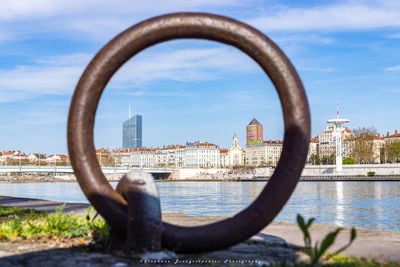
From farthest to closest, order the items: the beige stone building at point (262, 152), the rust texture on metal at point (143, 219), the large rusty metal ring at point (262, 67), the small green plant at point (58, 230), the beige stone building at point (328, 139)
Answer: the beige stone building at point (262, 152) < the beige stone building at point (328, 139) < the small green plant at point (58, 230) < the large rusty metal ring at point (262, 67) < the rust texture on metal at point (143, 219)

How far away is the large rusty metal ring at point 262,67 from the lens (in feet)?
18.7

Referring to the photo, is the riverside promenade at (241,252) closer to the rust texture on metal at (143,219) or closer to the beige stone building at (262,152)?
the rust texture on metal at (143,219)

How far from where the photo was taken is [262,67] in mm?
6023

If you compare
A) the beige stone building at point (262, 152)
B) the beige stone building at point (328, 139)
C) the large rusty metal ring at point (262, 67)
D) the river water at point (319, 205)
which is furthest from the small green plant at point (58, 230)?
the beige stone building at point (262, 152)

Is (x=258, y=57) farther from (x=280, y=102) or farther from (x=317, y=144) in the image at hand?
(x=317, y=144)

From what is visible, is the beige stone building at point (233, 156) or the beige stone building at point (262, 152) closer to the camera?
the beige stone building at point (262, 152)

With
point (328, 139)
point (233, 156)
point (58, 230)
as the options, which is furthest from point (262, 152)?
point (58, 230)

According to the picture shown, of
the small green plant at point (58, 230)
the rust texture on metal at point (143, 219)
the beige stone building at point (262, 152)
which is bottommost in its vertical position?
the small green plant at point (58, 230)

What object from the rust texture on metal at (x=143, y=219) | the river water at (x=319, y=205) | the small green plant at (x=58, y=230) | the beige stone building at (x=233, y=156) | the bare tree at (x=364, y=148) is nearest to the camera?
the rust texture on metal at (x=143, y=219)

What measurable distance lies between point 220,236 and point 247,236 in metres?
0.32

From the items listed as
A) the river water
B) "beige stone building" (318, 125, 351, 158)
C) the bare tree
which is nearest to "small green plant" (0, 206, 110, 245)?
the river water

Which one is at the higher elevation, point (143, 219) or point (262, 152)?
point (262, 152)

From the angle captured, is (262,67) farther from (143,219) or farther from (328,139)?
(328,139)

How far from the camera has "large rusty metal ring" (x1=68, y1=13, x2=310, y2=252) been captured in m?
5.71
